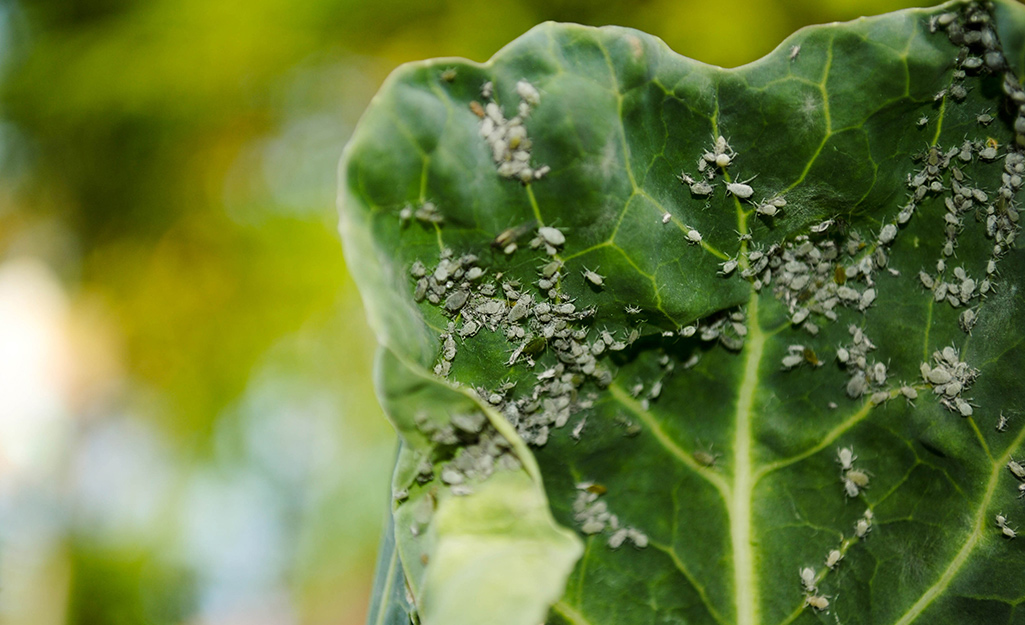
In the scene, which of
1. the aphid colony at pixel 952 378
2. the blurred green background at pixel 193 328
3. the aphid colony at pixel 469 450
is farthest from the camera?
the blurred green background at pixel 193 328

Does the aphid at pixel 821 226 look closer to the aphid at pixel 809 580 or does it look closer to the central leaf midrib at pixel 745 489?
the central leaf midrib at pixel 745 489

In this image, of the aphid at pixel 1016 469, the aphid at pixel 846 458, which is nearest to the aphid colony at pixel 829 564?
the aphid at pixel 846 458

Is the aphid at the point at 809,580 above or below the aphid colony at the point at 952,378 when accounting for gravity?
below

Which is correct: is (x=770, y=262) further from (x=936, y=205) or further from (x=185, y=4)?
(x=185, y=4)

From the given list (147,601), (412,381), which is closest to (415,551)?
(412,381)

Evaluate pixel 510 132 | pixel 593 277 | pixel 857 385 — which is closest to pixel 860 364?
pixel 857 385

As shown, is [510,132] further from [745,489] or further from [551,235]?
[745,489]
